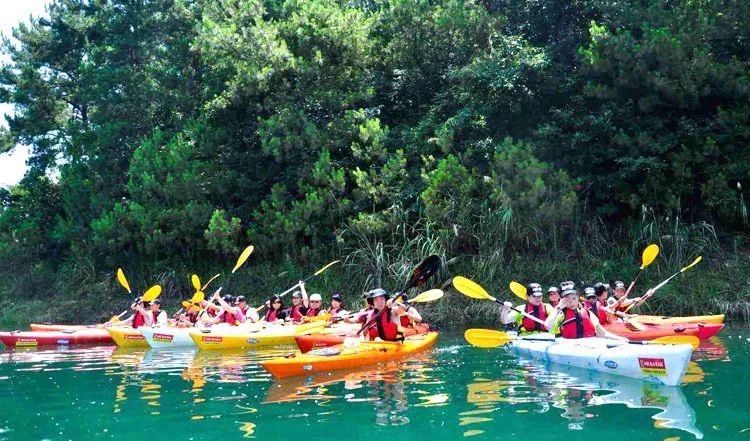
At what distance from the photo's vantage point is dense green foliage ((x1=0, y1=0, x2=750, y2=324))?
1548 cm

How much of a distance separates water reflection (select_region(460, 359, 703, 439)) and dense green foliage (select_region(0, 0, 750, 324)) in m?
7.13

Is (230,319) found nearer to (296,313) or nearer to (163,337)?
(296,313)

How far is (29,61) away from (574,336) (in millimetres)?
23391

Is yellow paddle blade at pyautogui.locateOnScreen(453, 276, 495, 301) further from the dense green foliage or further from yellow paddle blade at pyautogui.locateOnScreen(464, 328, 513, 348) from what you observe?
the dense green foliage

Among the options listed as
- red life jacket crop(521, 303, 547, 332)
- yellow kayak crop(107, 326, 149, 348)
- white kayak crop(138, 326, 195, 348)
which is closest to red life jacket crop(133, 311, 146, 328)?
yellow kayak crop(107, 326, 149, 348)

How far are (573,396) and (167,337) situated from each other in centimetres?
770

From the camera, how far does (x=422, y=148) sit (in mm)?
17703

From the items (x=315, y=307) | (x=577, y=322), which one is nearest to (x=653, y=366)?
(x=577, y=322)

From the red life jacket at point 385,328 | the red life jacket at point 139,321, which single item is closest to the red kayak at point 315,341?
the red life jacket at point 385,328

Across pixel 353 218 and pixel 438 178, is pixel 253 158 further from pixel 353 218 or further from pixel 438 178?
pixel 438 178

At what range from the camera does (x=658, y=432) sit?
5680mm

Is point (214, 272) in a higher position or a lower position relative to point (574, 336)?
higher

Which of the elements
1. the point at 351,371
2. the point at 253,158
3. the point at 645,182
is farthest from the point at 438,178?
the point at 351,371

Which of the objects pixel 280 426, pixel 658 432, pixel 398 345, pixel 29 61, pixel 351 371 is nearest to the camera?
pixel 658 432
